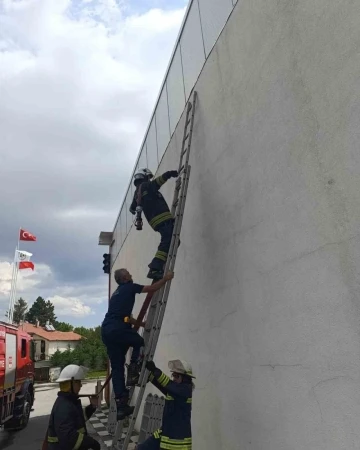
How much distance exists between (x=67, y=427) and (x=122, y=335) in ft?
2.97

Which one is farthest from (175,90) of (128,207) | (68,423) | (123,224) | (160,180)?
(123,224)

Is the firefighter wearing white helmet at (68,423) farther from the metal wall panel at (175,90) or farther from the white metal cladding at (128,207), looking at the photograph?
the white metal cladding at (128,207)

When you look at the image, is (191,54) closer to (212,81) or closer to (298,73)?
(212,81)

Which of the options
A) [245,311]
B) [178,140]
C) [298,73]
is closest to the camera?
[298,73]

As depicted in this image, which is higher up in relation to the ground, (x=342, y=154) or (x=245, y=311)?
(x=342, y=154)

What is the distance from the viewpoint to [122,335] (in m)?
3.77

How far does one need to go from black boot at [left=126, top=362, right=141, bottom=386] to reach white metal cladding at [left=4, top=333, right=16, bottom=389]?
6402mm

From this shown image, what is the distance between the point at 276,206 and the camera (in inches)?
115

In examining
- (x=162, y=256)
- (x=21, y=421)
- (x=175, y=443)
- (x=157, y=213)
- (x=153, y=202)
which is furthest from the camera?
(x=21, y=421)

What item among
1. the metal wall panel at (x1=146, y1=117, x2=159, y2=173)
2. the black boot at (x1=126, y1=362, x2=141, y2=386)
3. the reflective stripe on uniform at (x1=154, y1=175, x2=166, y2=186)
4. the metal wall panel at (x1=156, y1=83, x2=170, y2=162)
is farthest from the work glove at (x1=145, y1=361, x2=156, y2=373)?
the metal wall panel at (x1=146, y1=117, x2=159, y2=173)

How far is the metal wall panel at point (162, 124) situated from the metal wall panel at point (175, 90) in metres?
0.27

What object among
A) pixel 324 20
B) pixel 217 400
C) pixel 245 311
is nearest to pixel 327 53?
pixel 324 20

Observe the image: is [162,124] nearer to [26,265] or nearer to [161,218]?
[161,218]

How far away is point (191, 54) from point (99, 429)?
7.94 metres
